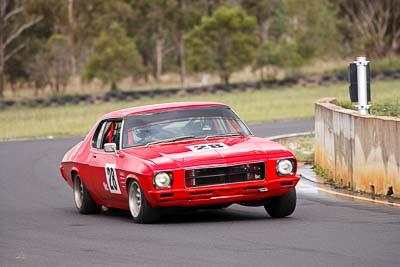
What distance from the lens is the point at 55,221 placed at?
12922 mm

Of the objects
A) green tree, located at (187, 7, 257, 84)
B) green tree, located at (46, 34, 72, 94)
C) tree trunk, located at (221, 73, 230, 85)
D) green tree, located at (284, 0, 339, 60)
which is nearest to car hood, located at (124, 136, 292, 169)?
tree trunk, located at (221, 73, 230, 85)

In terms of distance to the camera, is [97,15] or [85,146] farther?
[97,15]

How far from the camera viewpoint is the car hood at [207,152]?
1155 centimetres

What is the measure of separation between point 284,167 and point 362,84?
4.25 meters

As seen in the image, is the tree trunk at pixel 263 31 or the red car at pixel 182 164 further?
the tree trunk at pixel 263 31

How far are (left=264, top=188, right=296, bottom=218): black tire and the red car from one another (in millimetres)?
11

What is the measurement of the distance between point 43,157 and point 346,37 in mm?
49249

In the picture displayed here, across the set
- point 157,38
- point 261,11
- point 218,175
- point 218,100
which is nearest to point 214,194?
point 218,175

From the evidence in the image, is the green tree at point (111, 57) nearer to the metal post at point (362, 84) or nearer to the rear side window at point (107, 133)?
the metal post at point (362, 84)

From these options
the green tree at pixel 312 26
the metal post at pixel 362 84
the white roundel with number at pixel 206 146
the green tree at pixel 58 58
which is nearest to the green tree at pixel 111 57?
the green tree at pixel 58 58

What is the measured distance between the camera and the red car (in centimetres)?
1154

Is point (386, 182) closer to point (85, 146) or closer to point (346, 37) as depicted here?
point (85, 146)

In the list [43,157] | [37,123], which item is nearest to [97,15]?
[37,123]

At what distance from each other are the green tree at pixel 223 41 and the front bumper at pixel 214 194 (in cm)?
5607
